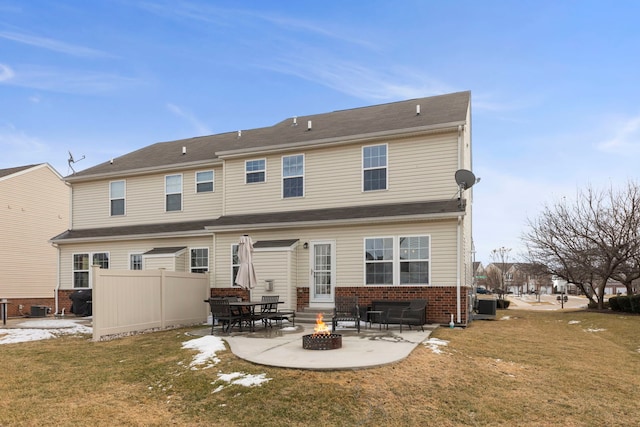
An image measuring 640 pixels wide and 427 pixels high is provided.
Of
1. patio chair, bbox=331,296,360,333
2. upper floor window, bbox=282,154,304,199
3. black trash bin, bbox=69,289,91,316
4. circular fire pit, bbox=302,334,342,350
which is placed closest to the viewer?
circular fire pit, bbox=302,334,342,350

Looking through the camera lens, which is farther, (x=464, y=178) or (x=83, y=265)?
(x=83, y=265)

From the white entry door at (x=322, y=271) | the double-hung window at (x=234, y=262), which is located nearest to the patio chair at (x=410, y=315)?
the white entry door at (x=322, y=271)

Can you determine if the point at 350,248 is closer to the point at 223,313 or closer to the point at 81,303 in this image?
the point at 223,313

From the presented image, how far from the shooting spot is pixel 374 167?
48.7ft

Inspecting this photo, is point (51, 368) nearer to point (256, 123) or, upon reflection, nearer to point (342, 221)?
point (342, 221)

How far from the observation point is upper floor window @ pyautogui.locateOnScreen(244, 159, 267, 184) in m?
16.4

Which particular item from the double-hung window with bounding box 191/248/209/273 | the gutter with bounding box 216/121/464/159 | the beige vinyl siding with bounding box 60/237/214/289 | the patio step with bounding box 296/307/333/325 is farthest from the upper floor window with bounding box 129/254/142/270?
the patio step with bounding box 296/307/333/325

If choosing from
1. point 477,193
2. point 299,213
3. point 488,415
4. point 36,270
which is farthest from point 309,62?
point 36,270

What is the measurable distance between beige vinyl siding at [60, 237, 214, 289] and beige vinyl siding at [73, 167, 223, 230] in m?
0.98

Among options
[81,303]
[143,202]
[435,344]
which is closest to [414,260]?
[435,344]

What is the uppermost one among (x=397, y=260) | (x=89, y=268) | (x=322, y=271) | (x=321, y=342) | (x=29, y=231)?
(x=29, y=231)

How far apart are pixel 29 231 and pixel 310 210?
18.0 m

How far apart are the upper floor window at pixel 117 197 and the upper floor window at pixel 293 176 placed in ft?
26.5

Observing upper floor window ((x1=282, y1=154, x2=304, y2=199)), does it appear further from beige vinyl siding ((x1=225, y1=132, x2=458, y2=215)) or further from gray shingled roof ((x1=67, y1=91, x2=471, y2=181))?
gray shingled roof ((x1=67, y1=91, x2=471, y2=181))
